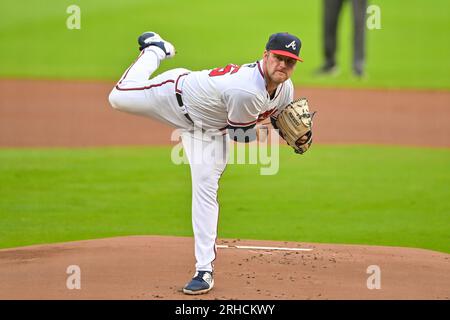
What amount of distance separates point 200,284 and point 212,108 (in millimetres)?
1172

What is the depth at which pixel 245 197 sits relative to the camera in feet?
34.7

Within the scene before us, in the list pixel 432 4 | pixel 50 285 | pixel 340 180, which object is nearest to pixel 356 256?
pixel 50 285

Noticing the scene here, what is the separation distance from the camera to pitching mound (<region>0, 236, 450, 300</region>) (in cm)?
621

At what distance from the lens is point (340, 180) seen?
37.3 feet

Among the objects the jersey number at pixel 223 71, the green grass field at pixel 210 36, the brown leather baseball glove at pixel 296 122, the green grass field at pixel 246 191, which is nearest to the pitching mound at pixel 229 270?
the green grass field at pixel 246 191

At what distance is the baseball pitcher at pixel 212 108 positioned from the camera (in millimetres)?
6043

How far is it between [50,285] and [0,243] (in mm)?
2040

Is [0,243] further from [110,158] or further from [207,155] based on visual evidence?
[110,158]

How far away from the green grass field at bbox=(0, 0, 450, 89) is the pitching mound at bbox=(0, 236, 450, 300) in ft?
36.8

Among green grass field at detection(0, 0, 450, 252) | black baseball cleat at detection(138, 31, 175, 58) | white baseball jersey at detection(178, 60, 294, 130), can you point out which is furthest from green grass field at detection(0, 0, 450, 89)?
white baseball jersey at detection(178, 60, 294, 130)

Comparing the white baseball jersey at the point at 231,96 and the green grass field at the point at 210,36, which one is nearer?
the white baseball jersey at the point at 231,96

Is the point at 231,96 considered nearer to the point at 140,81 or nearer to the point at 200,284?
the point at 140,81

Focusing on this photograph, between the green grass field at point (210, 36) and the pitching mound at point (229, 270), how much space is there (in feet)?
36.8

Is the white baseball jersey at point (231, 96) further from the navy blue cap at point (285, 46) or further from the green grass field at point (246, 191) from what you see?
the green grass field at point (246, 191)
